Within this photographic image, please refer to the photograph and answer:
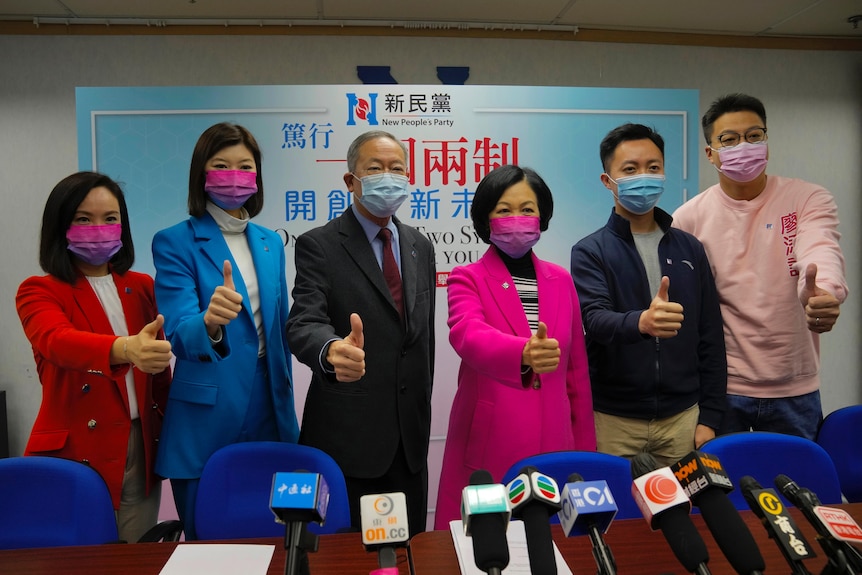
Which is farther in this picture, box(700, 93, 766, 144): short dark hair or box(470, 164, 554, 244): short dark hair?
box(700, 93, 766, 144): short dark hair

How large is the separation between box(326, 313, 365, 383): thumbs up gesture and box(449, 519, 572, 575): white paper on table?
1.55 ft

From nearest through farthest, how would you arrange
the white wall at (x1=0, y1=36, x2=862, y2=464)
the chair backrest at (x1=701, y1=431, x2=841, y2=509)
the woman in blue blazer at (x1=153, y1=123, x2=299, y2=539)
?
1. the chair backrest at (x1=701, y1=431, x2=841, y2=509)
2. the woman in blue blazer at (x1=153, y1=123, x2=299, y2=539)
3. the white wall at (x1=0, y1=36, x2=862, y2=464)

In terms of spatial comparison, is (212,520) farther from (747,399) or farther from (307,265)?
(747,399)

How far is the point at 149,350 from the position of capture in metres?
1.73

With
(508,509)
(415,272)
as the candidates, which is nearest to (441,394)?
(415,272)

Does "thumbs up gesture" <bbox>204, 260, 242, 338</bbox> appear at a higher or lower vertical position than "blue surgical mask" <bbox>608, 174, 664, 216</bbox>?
lower

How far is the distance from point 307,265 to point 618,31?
3.39 metres

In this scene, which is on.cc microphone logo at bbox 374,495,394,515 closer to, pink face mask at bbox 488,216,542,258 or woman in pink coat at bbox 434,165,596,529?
woman in pink coat at bbox 434,165,596,529

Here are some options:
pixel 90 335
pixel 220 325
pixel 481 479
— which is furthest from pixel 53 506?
pixel 481 479

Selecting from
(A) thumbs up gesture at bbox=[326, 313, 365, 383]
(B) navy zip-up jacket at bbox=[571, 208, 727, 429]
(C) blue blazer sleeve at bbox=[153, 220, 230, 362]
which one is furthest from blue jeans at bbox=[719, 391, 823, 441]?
(C) blue blazer sleeve at bbox=[153, 220, 230, 362]

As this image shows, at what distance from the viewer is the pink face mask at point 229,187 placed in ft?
6.65

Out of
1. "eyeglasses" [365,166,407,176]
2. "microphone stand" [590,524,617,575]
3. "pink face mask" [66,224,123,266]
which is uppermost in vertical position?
"eyeglasses" [365,166,407,176]

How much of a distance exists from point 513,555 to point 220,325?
108cm

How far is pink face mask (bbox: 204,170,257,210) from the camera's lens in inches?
79.8
